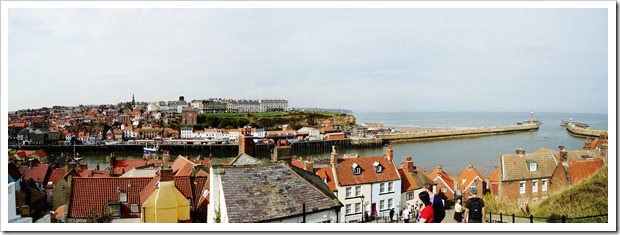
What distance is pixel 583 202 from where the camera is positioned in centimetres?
459

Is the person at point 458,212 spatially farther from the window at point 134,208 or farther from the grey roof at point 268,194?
the window at point 134,208

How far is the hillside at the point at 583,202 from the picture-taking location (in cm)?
444

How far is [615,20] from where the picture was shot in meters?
4.50

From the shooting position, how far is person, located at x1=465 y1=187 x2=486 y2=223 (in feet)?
11.1

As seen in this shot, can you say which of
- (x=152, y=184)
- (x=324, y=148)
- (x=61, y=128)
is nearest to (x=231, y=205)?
(x=152, y=184)

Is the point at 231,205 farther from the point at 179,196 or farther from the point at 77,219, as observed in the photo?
the point at 77,219

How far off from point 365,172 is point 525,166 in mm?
2386

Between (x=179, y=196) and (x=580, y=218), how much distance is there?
3977mm

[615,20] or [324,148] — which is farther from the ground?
[615,20]

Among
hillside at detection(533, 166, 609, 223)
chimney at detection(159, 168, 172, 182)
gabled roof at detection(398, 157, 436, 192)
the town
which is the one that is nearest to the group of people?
the town

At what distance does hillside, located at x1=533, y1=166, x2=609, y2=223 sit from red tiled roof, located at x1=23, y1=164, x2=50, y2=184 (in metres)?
8.46

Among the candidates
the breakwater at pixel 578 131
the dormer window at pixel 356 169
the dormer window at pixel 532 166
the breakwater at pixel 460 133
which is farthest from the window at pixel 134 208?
the breakwater at pixel 460 133

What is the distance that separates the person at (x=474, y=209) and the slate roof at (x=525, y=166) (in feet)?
10.7

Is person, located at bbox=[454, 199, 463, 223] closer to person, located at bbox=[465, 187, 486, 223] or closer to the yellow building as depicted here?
person, located at bbox=[465, 187, 486, 223]
